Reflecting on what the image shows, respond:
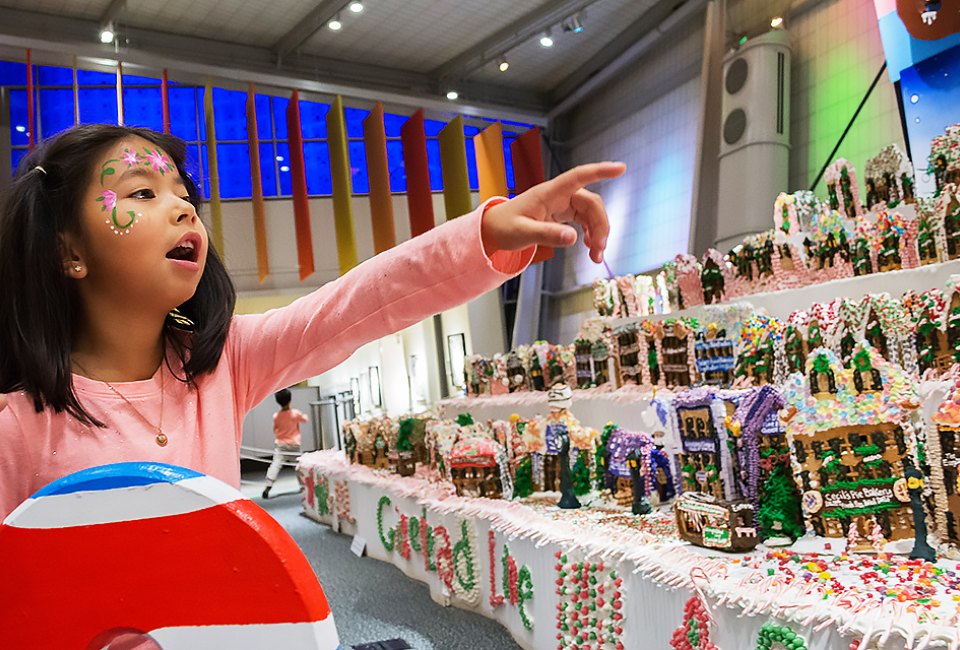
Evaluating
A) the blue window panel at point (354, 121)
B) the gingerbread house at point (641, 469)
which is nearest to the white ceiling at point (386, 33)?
the blue window panel at point (354, 121)

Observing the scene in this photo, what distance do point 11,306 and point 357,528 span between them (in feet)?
15.5

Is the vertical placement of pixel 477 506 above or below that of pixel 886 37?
below

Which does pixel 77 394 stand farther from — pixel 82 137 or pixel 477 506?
pixel 477 506

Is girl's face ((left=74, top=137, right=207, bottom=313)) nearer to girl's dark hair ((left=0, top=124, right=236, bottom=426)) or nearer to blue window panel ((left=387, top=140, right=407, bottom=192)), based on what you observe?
girl's dark hair ((left=0, top=124, right=236, bottom=426))

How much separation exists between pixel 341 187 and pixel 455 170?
123cm

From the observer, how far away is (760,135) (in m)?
7.69

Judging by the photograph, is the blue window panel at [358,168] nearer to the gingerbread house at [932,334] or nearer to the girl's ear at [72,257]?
the gingerbread house at [932,334]

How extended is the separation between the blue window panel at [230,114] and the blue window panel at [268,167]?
0.30m

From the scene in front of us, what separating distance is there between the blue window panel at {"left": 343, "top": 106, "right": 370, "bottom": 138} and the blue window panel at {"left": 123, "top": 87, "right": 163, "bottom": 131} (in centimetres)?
234

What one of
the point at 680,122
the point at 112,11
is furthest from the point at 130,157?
the point at 680,122

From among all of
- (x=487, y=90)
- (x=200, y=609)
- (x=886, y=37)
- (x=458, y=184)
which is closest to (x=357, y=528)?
(x=458, y=184)

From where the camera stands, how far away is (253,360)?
1.11m

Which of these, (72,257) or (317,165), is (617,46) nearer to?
(317,165)

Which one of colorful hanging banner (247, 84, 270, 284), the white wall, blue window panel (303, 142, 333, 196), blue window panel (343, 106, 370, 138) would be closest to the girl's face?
the white wall
